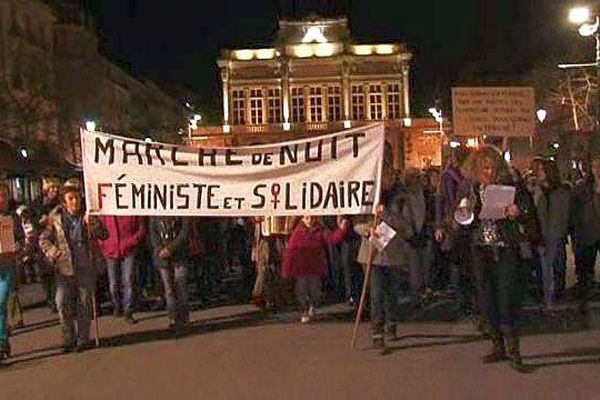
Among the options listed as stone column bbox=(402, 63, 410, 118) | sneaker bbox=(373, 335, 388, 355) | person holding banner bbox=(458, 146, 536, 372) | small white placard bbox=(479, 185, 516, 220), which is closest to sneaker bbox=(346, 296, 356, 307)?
sneaker bbox=(373, 335, 388, 355)

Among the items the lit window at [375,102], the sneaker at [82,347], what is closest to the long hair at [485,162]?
the sneaker at [82,347]

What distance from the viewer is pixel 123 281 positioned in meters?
14.3

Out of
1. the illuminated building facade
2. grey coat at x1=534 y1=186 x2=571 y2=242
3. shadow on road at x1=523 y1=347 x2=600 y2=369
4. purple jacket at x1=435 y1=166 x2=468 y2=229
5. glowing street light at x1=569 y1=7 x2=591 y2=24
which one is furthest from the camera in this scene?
the illuminated building facade

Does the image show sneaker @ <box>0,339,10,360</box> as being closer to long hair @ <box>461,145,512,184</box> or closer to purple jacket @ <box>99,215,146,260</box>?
purple jacket @ <box>99,215,146,260</box>

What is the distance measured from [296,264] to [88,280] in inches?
112

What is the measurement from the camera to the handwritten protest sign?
13.6 metres

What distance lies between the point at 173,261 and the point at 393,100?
105 meters

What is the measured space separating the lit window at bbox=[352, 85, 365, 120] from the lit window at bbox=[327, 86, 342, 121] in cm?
156

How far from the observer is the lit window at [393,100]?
11694 centimetres

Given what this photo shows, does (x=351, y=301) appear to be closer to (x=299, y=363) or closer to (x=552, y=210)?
(x=552, y=210)

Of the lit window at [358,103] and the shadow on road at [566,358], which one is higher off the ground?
the lit window at [358,103]

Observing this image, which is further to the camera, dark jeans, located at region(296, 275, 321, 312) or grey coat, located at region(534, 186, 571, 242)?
dark jeans, located at region(296, 275, 321, 312)

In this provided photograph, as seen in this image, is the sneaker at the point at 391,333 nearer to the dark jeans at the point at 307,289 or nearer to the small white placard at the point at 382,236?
the small white placard at the point at 382,236

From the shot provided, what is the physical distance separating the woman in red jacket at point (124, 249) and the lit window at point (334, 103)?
104 m
